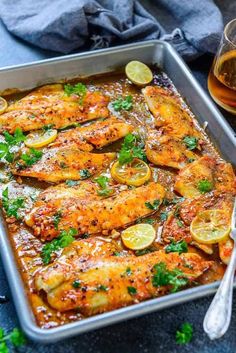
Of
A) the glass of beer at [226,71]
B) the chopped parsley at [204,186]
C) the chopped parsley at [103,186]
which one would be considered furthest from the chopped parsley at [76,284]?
the glass of beer at [226,71]

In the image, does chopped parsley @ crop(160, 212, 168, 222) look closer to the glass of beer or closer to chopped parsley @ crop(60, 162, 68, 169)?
chopped parsley @ crop(60, 162, 68, 169)

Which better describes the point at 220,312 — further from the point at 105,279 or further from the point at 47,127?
the point at 47,127

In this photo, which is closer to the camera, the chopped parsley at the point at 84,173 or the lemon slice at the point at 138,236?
the lemon slice at the point at 138,236

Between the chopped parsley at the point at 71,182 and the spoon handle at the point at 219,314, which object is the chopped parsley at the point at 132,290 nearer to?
the spoon handle at the point at 219,314

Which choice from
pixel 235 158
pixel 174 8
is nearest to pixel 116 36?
pixel 174 8

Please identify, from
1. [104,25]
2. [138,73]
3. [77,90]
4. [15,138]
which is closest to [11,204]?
[15,138]

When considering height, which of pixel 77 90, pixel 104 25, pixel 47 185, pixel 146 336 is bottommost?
pixel 146 336
